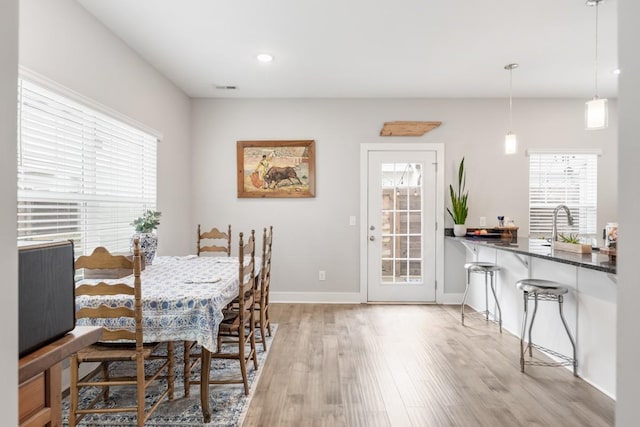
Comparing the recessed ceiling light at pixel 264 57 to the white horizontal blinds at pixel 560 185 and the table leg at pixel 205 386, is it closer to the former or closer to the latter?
the table leg at pixel 205 386

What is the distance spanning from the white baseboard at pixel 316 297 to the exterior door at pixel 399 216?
10.3 inches

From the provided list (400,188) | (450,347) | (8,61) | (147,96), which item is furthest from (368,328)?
(8,61)

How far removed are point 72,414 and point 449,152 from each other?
450 cm

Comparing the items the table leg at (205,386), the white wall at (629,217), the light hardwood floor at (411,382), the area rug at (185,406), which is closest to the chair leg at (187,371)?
the area rug at (185,406)

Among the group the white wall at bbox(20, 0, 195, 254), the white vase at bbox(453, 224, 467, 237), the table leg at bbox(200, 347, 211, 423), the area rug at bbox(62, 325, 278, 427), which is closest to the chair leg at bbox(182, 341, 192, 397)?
the area rug at bbox(62, 325, 278, 427)

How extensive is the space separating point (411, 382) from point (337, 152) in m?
2.95

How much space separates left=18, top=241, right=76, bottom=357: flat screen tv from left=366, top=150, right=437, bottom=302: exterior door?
3.95 meters

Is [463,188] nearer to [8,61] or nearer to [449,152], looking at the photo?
[449,152]

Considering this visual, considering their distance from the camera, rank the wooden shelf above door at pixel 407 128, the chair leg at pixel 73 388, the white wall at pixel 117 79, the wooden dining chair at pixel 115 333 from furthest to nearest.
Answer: the wooden shelf above door at pixel 407 128, the white wall at pixel 117 79, the chair leg at pixel 73 388, the wooden dining chair at pixel 115 333

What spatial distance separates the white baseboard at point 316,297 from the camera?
464cm

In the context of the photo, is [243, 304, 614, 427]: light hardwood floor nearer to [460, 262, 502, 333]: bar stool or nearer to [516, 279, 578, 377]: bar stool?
[516, 279, 578, 377]: bar stool

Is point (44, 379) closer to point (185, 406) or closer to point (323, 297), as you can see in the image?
point (185, 406)

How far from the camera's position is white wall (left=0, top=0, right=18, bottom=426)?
64 cm

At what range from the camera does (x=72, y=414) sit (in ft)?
5.96
